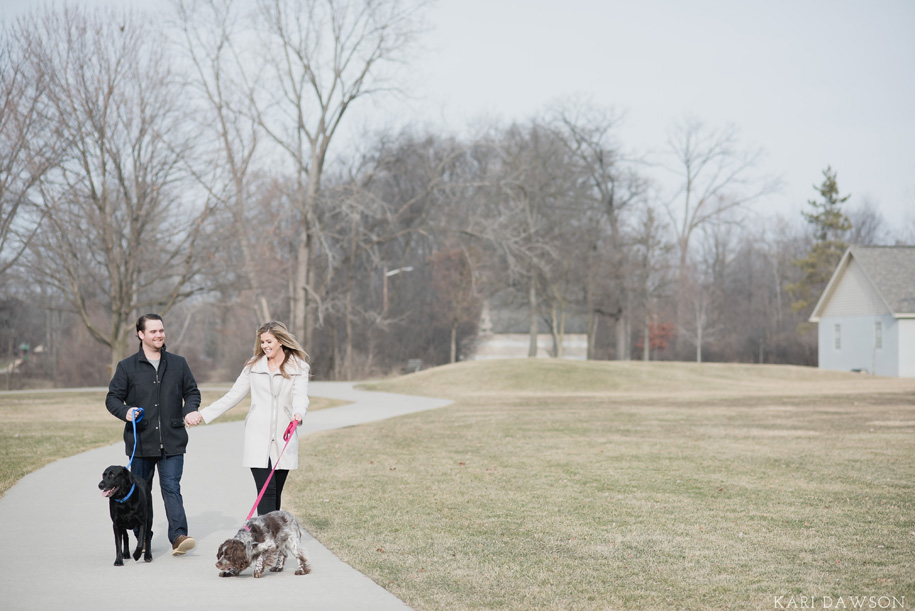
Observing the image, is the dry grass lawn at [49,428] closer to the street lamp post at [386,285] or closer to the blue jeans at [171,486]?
the blue jeans at [171,486]

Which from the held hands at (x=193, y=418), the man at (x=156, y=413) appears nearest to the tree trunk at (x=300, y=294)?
the man at (x=156, y=413)

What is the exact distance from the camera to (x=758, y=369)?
4341 cm

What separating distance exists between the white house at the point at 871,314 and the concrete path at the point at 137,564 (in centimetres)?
3833

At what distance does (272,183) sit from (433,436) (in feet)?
78.7

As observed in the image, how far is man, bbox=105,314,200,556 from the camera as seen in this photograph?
720 centimetres

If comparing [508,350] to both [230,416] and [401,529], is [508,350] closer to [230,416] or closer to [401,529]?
[230,416]

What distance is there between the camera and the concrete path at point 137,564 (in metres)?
5.70

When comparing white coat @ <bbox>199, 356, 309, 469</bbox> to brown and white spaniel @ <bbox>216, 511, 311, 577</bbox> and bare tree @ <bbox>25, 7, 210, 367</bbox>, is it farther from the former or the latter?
bare tree @ <bbox>25, 7, 210, 367</bbox>

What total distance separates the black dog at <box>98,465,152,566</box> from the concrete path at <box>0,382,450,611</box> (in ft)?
0.47

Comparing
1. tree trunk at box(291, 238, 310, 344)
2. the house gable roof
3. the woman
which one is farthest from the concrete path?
the house gable roof

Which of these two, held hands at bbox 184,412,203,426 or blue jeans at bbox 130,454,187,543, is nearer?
held hands at bbox 184,412,203,426

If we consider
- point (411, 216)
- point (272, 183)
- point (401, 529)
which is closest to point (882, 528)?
point (401, 529)

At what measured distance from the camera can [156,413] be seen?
285 inches

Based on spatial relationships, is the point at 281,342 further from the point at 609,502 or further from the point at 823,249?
the point at 823,249
